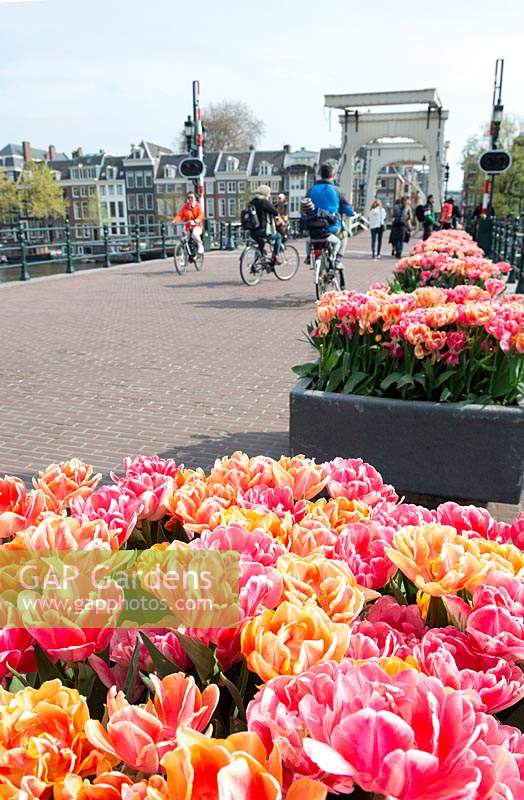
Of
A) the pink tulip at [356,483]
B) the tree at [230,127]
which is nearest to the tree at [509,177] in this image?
the tree at [230,127]

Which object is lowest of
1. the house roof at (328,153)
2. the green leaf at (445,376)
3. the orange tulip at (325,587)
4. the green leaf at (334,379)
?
the green leaf at (334,379)

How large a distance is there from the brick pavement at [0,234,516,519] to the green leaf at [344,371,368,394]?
40.8 inches

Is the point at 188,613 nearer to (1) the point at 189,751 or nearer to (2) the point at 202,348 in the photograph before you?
(1) the point at 189,751

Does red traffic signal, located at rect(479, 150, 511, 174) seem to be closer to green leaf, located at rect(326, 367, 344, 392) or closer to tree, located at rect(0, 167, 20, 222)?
green leaf, located at rect(326, 367, 344, 392)

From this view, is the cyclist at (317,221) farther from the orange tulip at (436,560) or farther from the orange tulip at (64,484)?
the orange tulip at (436,560)

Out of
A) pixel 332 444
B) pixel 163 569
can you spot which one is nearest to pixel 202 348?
pixel 332 444

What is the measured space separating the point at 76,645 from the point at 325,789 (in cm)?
47

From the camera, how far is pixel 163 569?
1194 millimetres

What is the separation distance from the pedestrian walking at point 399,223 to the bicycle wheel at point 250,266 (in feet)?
22.4

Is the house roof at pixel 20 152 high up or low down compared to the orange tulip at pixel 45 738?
up

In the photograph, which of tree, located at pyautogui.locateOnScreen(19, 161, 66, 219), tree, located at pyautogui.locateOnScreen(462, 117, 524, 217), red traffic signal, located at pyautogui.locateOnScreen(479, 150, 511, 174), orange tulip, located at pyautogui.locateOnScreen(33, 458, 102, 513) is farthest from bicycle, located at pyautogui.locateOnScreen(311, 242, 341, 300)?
tree, located at pyautogui.locateOnScreen(19, 161, 66, 219)

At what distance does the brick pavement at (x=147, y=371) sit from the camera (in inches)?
214

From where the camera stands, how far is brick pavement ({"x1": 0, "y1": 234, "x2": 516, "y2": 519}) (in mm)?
5410

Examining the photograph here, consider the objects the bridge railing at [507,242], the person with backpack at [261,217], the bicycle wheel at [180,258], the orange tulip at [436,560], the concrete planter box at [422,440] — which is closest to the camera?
the orange tulip at [436,560]
